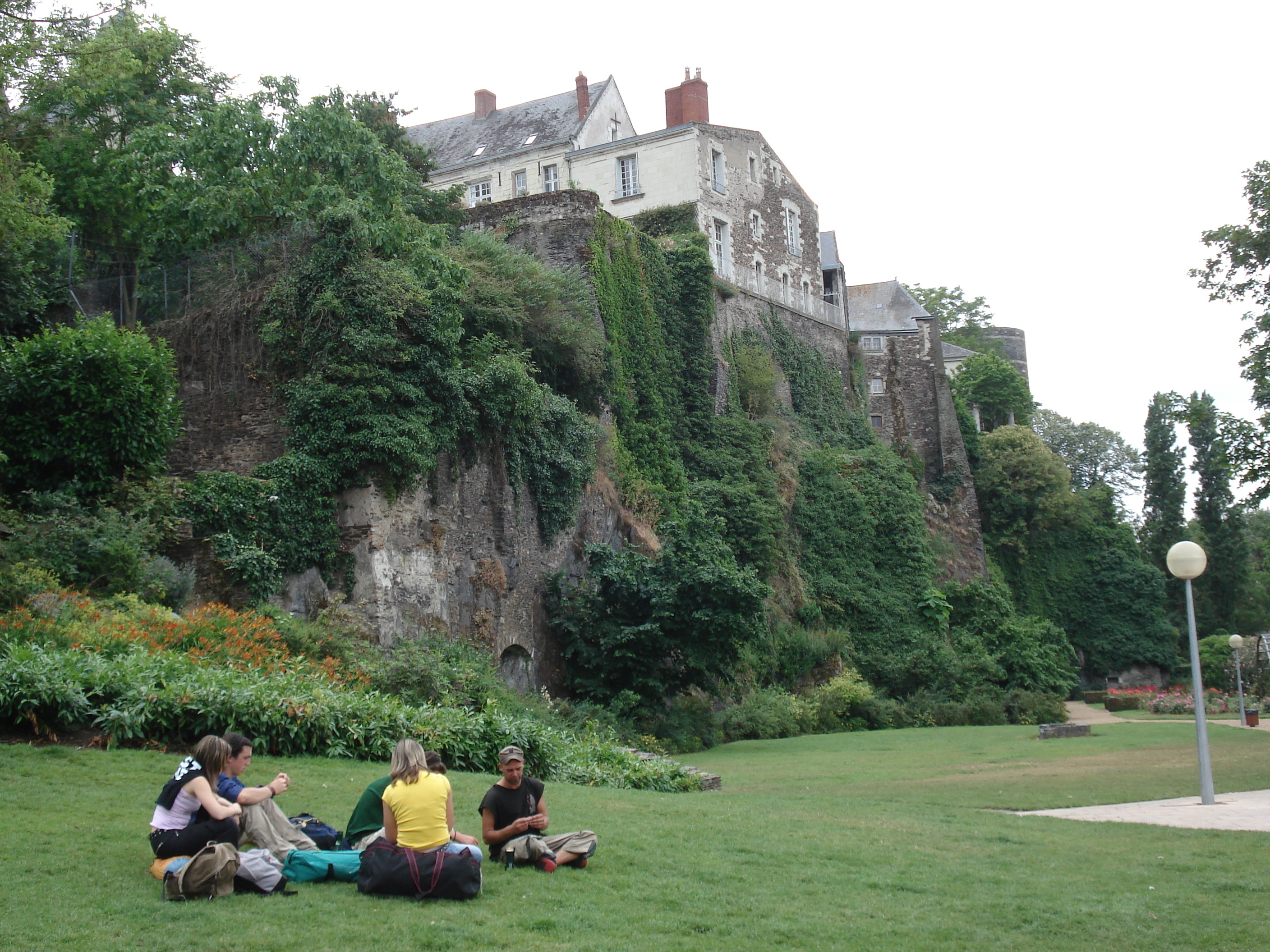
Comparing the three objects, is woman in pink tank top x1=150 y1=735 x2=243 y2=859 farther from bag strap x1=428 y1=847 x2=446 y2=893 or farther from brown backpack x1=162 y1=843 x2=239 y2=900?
bag strap x1=428 y1=847 x2=446 y2=893

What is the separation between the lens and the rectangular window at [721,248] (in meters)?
35.9

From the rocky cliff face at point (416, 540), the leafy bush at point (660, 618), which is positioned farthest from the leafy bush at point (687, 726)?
the rocky cliff face at point (416, 540)

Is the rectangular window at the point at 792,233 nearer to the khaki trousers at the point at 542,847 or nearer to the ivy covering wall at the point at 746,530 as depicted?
the ivy covering wall at the point at 746,530

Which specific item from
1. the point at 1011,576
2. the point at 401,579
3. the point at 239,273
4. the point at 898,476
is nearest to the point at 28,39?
the point at 239,273

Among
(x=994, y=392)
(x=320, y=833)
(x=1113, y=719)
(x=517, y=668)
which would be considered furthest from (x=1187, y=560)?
(x=994, y=392)

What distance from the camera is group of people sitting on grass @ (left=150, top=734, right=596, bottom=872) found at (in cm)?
682

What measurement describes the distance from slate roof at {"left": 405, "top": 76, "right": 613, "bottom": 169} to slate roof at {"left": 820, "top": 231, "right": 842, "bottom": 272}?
448 inches

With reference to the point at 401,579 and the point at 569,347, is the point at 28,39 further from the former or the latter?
the point at 569,347

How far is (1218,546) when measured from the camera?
51156 millimetres

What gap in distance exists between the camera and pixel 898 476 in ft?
127

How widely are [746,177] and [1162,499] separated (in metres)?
28.4

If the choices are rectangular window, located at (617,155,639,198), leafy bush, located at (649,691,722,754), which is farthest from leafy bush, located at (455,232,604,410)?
rectangular window, located at (617,155,639,198)

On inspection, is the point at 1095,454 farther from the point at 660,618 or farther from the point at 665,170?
the point at 660,618

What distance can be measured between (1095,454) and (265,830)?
6968 cm
